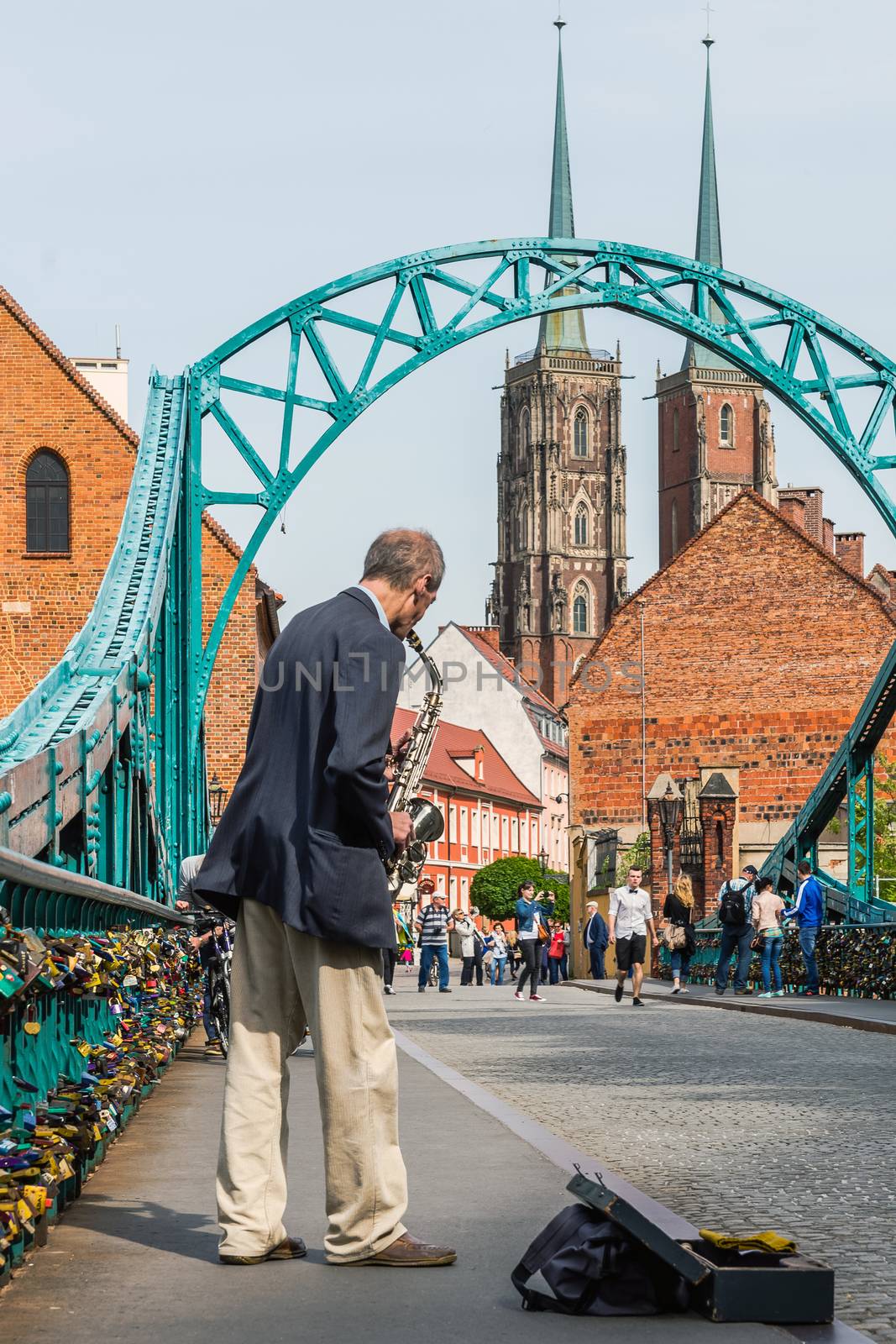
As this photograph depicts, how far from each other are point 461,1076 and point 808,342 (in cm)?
943

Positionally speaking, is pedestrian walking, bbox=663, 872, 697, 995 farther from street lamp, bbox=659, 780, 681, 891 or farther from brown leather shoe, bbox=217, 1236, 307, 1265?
brown leather shoe, bbox=217, 1236, 307, 1265

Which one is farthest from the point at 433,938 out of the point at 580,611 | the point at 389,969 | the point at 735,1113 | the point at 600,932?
the point at 580,611

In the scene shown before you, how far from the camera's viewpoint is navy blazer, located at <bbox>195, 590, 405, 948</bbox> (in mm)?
5277

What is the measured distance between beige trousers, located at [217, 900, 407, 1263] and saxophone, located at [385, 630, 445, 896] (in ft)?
44.9

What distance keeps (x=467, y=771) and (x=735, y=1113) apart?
9001cm

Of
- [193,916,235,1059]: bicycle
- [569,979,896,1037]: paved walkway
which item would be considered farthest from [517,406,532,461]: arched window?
[193,916,235,1059]: bicycle

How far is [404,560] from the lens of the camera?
5.67 meters

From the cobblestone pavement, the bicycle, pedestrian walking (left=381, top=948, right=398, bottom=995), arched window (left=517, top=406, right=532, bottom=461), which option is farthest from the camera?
arched window (left=517, top=406, right=532, bottom=461)

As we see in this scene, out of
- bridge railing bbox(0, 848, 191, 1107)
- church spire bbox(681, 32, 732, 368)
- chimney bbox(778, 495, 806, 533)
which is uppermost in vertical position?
church spire bbox(681, 32, 732, 368)

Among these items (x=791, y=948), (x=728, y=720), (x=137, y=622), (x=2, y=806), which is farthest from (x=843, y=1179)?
(x=728, y=720)

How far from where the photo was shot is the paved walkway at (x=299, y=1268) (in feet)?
15.0

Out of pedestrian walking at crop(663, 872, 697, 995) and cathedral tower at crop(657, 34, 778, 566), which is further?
cathedral tower at crop(657, 34, 778, 566)

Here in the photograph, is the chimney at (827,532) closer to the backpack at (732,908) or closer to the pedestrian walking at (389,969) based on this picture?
the pedestrian walking at (389,969)

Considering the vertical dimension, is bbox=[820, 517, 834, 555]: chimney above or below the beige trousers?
above
